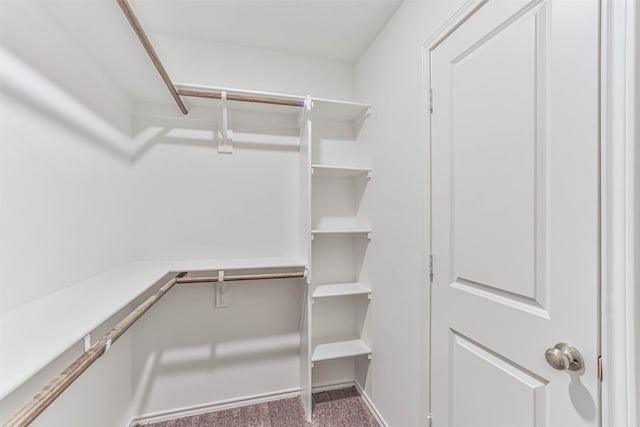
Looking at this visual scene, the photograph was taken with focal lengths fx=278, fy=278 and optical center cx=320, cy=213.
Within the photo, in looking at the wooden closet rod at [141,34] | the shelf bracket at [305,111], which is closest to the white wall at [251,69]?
the shelf bracket at [305,111]

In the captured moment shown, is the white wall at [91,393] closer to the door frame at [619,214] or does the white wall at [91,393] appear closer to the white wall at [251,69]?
the door frame at [619,214]

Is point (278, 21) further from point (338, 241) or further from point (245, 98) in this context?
point (338, 241)

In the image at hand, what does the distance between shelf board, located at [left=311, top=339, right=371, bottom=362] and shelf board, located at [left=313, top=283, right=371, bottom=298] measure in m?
Answer: 0.41

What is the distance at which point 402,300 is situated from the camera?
1573mm

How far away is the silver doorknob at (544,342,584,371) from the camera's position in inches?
29.5

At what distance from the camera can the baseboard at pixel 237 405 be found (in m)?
1.83

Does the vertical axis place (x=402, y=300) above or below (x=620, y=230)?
below

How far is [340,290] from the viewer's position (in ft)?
6.55

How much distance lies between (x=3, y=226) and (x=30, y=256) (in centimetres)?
14

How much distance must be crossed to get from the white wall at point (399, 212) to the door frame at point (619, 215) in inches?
27.0

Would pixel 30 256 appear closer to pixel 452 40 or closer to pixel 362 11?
pixel 452 40

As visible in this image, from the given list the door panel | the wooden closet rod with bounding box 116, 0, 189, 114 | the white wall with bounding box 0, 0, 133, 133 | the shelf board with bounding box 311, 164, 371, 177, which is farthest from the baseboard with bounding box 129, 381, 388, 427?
the wooden closet rod with bounding box 116, 0, 189, 114

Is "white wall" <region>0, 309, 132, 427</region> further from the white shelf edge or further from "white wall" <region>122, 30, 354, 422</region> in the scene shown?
the white shelf edge

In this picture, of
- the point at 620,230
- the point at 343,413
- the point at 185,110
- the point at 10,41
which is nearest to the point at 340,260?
the point at 343,413
